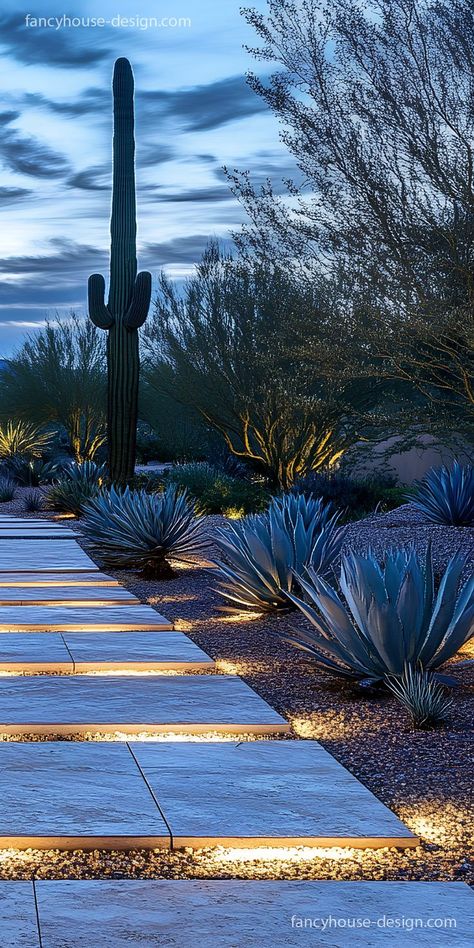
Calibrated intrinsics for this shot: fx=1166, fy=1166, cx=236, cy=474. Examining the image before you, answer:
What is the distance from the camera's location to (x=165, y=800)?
13.1ft

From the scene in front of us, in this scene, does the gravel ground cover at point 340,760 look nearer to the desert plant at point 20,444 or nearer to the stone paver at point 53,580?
the stone paver at point 53,580

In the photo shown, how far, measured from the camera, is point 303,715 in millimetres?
5477

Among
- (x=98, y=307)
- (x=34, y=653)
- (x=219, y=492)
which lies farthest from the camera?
(x=219, y=492)

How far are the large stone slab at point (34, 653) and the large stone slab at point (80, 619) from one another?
248 millimetres

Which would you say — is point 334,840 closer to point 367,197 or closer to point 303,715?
point 303,715

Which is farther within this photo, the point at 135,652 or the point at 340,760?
the point at 135,652

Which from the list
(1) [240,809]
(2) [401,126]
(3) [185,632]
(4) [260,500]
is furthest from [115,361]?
(1) [240,809]

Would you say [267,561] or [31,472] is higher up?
[31,472]

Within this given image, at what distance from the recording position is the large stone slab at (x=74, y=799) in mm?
3617

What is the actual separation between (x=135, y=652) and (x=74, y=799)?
8.91 feet

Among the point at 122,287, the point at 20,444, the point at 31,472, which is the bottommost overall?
the point at 31,472

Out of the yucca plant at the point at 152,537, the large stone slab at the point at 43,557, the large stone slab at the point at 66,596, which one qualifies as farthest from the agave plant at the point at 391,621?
the large stone slab at the point at 43,557

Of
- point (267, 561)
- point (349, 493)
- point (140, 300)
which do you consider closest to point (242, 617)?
point (267, 561)

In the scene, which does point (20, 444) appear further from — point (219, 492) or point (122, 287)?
point (122, 287)
